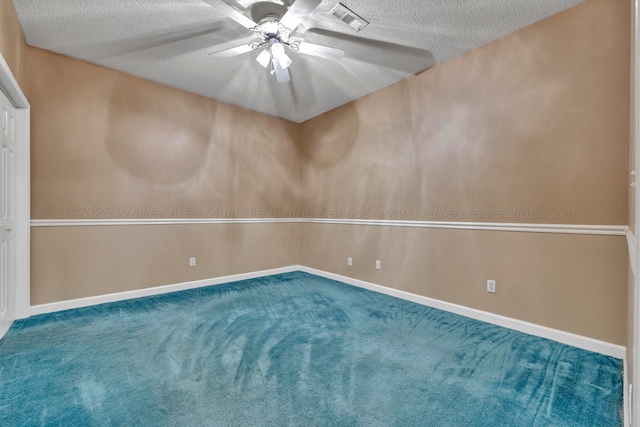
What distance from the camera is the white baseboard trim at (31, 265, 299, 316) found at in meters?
2.88

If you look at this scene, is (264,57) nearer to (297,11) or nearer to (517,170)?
(297,11)

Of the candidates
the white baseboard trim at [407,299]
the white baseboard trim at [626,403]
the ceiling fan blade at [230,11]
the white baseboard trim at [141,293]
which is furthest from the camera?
the white baseboard trim at [141,293]

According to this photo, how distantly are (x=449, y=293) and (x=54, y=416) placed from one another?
119 inches

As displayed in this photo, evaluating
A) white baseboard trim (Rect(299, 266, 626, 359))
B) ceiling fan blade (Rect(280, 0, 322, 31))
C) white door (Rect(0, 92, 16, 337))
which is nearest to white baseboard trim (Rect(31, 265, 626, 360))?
white baseboard trim (Rect(299, 266, 626, 359))

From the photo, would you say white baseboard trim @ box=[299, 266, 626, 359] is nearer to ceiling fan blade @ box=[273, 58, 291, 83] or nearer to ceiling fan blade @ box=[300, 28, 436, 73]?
ceiling fan blade @ box=[300, 28, 436, 73]

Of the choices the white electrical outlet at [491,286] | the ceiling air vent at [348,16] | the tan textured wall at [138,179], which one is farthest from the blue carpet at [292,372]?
the ceiling air vent at [348,16]

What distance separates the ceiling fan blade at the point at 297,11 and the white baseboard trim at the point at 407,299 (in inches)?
111

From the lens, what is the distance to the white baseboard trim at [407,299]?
2.13 metres

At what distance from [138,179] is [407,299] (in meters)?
3.40

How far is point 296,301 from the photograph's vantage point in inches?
129

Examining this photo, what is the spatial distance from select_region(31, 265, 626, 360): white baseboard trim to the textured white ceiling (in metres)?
2.48

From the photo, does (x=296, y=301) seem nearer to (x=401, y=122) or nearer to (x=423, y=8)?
(x=401, y=122)

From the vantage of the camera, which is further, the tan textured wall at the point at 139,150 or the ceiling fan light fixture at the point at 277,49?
the tan textured wall at the point at 139,150

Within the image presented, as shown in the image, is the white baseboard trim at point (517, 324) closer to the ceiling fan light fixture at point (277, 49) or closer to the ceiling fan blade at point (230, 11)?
the ceiling fan light fixture at point (277, 49)
